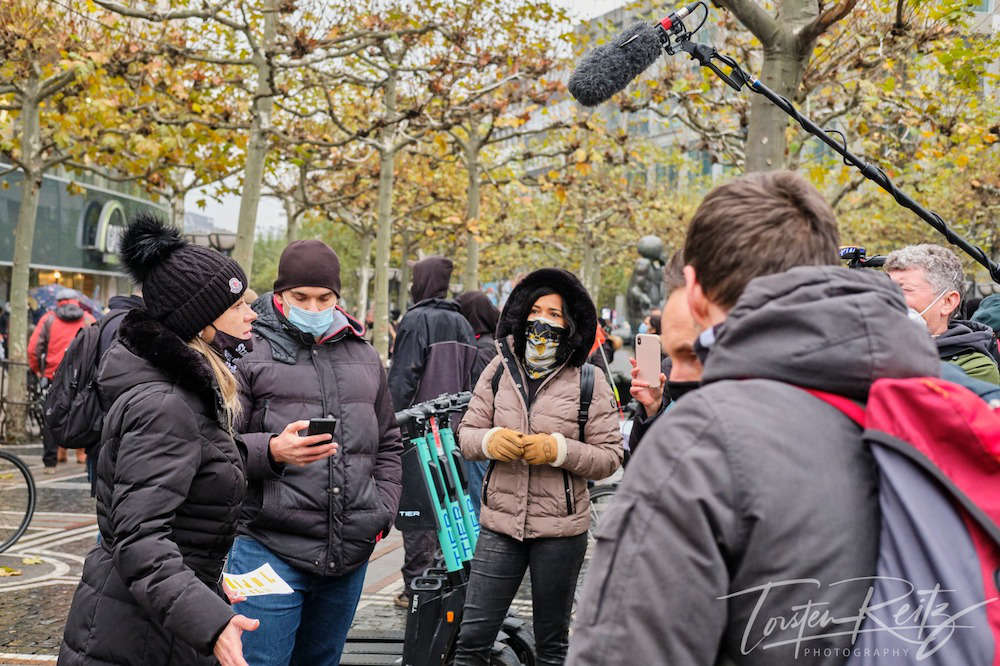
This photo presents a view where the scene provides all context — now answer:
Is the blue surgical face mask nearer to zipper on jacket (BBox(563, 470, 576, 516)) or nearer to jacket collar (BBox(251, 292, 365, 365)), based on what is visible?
jacket collar (BBox(251, 292, 365, 365))

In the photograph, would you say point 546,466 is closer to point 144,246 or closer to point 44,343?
point 144,246

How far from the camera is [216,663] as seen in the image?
282 cm

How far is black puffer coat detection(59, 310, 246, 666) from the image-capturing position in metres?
2.55

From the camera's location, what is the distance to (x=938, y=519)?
4.44 ft

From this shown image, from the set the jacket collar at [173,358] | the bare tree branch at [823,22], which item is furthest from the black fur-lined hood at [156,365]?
the bare tree branch at [823,22]

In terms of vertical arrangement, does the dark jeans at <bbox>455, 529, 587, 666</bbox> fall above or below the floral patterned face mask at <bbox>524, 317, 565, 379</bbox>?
below

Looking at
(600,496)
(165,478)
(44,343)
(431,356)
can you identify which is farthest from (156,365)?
(44,343)

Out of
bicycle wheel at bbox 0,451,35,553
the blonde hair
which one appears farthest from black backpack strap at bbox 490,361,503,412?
bicycle wheel at bbox 0,451,35,553

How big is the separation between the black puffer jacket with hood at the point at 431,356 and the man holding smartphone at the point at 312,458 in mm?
2871

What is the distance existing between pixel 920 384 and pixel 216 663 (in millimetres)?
2175

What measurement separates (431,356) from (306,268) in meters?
3.08

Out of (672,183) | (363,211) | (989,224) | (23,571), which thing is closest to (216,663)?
(23,571)

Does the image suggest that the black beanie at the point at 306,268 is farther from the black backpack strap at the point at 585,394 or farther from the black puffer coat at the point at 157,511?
the black backpack strap at the point at 585,394

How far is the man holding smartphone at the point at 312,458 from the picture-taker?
3.44 m
